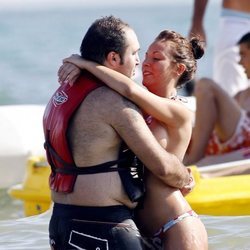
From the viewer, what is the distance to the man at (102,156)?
4.11m

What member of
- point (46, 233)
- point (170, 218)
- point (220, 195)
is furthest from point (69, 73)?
point (220, 195)

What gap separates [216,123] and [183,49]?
2.71 meters

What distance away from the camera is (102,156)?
413 centimetres

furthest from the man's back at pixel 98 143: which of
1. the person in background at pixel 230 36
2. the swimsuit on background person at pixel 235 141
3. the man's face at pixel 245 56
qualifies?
the person in background at pixel 230 36

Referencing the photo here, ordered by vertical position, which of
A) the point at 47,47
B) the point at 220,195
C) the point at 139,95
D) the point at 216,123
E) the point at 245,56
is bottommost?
the point at 47,47

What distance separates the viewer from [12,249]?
5078 millimetres

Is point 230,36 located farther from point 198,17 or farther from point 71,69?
point 71,69

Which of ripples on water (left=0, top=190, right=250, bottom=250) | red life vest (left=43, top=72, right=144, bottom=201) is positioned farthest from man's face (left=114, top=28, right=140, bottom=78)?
ripples on water (left=0, top=190, right=250, bottom=250)

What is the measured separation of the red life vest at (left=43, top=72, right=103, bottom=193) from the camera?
4.16 metres

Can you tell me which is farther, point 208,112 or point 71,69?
point 208,112

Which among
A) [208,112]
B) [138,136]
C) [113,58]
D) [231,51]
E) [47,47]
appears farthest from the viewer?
[47,47]

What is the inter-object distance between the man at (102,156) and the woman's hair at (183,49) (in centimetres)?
19

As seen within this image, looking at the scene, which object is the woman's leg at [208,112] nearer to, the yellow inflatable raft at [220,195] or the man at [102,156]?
the yellow inflatable raft at [220,195]

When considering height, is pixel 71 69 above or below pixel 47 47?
above
